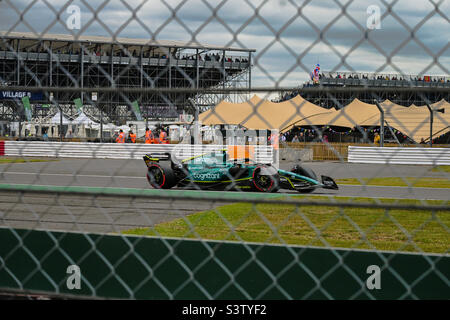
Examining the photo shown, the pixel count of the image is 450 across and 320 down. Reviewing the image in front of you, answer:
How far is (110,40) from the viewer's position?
1840mm

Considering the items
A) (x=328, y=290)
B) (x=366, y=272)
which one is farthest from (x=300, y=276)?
(x=366, y=272)

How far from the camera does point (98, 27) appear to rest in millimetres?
1821

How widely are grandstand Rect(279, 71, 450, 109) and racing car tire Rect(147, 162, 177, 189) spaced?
23.5ft

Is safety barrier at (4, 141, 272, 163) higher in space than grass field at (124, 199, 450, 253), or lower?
higher

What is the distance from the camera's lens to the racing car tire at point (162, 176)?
9062 mm

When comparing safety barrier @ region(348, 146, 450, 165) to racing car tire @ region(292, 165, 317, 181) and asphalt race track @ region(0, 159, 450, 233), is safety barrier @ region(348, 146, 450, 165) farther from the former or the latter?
racing car tire @ region(292, 165, 317, 181)

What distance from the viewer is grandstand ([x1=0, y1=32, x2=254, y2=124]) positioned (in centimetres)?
175

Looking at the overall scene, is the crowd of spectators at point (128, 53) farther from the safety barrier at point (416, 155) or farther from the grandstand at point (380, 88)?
the safety barrier at point (416, 155)

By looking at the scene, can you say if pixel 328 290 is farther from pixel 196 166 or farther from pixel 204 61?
pixel 196 166

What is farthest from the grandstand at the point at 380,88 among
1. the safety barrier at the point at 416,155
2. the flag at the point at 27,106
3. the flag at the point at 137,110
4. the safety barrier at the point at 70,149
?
the flag at the point at 27,106

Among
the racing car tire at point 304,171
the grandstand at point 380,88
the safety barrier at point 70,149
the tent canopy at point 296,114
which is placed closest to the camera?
the grandstand at point 380,88

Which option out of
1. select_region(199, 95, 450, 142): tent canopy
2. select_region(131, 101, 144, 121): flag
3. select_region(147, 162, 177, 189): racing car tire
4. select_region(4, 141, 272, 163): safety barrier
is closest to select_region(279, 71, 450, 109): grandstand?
select_region(199, 95, 450, 142): tent canopy

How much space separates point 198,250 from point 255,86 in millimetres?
1575

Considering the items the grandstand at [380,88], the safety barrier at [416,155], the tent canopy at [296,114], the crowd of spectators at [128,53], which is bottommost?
the safety barrier at [416,155]
